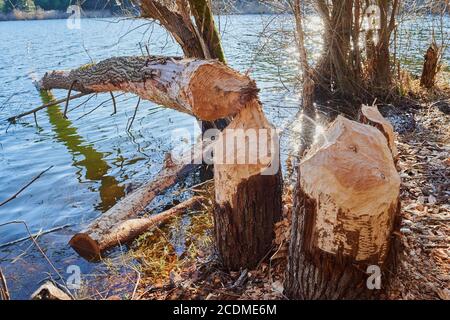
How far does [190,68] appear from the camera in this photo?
2.81 metres

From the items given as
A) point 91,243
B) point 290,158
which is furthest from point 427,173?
point 91,243

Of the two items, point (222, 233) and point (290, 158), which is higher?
point (222, 233)

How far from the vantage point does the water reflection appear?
4.96 metres

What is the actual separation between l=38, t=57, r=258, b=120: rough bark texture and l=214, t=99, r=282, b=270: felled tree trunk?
12 centimetres

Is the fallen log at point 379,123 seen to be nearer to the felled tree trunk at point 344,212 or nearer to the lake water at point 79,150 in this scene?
the felled tree trunk at point 344,212

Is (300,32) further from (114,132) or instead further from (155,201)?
(114,132)

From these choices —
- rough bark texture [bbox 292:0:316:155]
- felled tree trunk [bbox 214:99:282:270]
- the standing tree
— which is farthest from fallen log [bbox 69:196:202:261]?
the standing tree

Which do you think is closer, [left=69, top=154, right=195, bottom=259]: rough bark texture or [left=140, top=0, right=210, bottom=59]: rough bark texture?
[left=69, top=154, right=195, bottom=259]: rough bark texture

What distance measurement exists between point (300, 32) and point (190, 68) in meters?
3.37

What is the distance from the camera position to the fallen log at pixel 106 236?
3.66 metres

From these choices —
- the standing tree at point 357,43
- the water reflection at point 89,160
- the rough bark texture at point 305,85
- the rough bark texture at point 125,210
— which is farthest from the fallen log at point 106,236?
the standing tree at point 357,43

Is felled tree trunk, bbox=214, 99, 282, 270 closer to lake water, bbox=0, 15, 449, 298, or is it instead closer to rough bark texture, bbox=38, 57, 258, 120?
rough bark texture, bbox=38, 57, 258, 120

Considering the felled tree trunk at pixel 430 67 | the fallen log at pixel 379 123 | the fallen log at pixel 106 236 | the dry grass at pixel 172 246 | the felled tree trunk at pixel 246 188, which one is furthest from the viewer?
the felled tree trunk at pixel 430 67

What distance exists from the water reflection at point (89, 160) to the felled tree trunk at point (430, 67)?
537 cm
